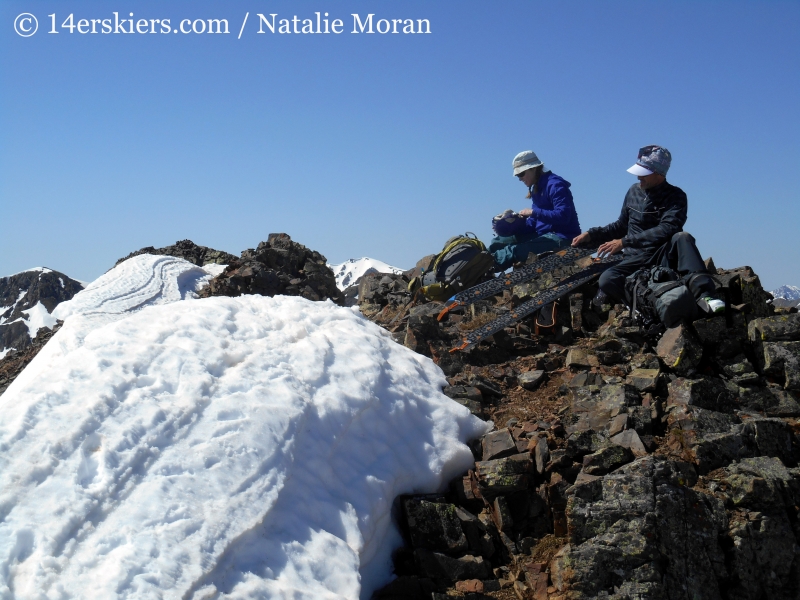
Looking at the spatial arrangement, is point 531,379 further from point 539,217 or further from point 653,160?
point 539,217

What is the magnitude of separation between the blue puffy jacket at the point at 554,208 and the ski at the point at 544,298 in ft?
4.10

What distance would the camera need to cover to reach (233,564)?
497cm

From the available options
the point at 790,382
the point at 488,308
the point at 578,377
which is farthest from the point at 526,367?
the point at 790,382

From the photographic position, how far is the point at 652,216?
9297 millimetres

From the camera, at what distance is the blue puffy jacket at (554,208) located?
438 inches

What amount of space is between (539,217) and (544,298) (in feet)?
6.42

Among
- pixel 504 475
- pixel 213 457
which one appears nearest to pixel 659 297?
pixel 504 475

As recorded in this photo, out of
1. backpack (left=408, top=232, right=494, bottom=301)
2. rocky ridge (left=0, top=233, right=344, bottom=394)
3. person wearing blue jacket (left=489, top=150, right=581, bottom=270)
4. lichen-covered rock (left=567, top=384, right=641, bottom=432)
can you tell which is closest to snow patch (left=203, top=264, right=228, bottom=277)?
rocky ridge (left=0, top=233, right=344, bottom=394)

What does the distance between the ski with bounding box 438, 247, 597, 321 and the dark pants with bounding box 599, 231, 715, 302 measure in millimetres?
937

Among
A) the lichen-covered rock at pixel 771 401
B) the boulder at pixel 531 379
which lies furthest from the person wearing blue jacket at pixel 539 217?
the lichen-covered rock at pixel 771 401

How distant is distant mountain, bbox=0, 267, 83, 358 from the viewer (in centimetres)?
3899

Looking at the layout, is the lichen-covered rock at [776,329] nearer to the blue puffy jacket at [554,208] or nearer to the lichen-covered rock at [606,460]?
the lichen-covered rock at [606,460]

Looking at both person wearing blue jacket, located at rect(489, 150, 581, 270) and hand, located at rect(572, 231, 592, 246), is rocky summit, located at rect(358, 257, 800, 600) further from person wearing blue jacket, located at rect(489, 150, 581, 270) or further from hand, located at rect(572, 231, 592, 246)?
person wearing blue jacket, located at rect(489, 150, 581, 270)

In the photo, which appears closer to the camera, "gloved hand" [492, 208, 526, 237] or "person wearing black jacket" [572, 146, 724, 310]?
"person wearing black jacket" [572, 146, 724, 310]
